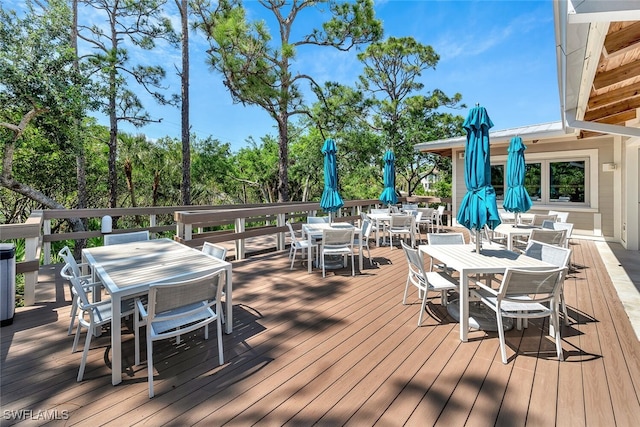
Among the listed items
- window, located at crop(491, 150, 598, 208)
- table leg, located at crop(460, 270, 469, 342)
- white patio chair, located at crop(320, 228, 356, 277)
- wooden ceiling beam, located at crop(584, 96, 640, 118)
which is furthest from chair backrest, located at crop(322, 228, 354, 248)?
window, located at crop(491, 150, 598, 208)

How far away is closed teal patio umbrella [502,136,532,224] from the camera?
545 cm

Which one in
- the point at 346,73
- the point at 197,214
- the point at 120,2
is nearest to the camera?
the point at 197,214

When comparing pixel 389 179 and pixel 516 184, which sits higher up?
pixel 389 179

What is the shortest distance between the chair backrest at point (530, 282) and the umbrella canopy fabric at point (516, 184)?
3736 millimetres

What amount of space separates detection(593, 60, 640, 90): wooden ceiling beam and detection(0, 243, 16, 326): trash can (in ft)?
22.1

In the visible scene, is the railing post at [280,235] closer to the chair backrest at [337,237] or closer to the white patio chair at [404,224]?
the chair backrest at [337,237]

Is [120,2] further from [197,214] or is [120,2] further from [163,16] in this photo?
[197,214]

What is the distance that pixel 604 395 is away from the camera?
1846 mm

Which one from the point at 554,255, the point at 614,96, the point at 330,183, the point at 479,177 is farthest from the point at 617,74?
the point at 330,183

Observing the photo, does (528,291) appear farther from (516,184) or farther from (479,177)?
(516,184)

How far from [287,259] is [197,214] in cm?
188

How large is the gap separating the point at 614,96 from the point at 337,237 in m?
4.70

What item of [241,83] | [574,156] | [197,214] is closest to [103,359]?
[197,214]

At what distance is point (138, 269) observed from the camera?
2572mm
